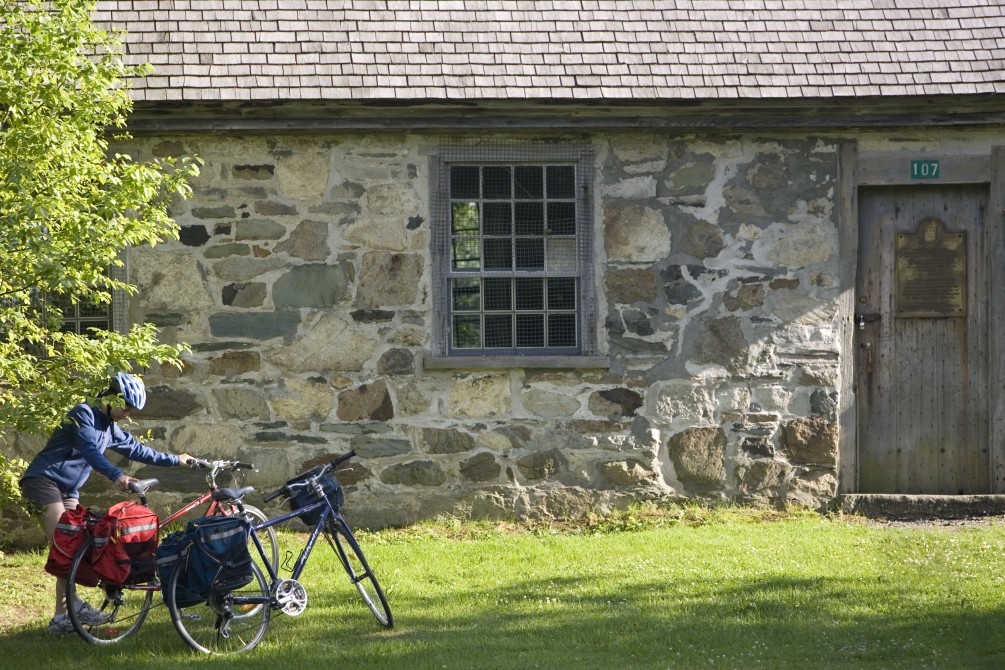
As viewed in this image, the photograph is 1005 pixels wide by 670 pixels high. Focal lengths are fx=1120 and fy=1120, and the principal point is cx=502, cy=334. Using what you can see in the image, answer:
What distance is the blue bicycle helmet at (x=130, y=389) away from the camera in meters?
5.70

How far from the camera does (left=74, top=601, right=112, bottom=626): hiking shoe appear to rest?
5.52 meters

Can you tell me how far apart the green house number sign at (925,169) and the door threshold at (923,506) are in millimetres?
2307

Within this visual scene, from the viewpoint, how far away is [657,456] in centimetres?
805

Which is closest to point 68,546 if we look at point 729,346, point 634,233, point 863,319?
point 634,233

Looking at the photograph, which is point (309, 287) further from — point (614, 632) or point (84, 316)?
point (614, 632)

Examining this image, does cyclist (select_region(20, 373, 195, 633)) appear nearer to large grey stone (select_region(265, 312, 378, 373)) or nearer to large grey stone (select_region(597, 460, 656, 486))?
large grey stone (select_region(265, 312, 378, 373))

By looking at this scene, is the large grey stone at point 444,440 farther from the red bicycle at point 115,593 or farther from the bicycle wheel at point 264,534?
the red bicycle at point 115,593

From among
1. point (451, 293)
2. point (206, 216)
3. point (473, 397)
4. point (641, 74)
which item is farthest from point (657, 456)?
point (206, 216)

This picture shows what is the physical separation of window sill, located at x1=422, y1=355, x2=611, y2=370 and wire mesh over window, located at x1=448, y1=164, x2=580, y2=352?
0.21m

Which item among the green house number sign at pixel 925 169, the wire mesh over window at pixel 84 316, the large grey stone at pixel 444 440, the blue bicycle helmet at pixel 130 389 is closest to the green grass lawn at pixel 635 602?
the large grey stone at pixel 444 440

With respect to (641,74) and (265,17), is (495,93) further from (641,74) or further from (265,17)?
(265,17)

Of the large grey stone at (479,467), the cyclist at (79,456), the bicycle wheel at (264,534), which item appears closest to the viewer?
the cyclist at (79,456)

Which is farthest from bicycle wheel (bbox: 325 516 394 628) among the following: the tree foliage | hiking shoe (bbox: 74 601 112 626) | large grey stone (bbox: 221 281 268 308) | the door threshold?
the door threshold

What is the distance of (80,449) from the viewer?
5.75 m
